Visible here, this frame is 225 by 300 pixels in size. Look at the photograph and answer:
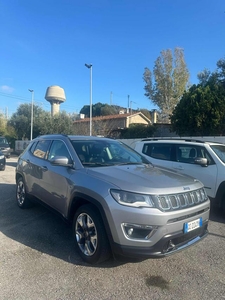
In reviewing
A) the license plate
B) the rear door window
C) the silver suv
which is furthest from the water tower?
the license plate

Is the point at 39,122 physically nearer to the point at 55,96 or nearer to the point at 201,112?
the point at 55,96

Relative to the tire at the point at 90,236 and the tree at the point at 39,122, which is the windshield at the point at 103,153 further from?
the tree at the point at 39,122

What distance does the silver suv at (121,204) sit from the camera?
274cm

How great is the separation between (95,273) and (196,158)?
3688 mm

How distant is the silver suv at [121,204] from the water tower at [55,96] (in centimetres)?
4605

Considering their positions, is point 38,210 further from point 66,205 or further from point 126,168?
point 126,168

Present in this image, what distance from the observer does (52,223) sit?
470 centimetres

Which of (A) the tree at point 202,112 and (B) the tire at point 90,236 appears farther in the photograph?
(A) the tree at point 202,112

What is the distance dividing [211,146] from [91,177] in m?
3.79

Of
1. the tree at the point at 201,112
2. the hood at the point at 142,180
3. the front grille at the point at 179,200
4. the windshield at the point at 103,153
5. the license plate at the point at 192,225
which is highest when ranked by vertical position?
the tree at the point at 201,112

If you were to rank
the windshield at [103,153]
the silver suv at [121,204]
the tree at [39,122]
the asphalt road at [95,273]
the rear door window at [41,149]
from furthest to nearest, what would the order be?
the tree at [39,122]
the rear door window at [41,149]
the windshield at [103,153]
the silver suv at [121,204]
the asphalt road at [95,273]

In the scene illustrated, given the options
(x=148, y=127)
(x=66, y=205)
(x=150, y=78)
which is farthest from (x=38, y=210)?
(x=150, y=78)

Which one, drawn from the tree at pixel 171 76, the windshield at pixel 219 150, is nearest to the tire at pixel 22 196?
the windshield at pixel 219 150

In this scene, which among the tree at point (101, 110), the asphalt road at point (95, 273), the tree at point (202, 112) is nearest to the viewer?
the asphalt road at point (95, 273)
